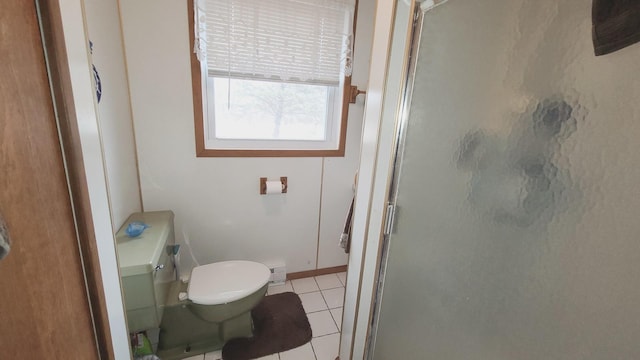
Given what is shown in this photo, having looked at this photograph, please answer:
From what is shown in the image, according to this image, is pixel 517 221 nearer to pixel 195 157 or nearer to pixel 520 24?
pixel 520 24

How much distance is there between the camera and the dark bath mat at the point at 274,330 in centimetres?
161

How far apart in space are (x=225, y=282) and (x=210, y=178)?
0.72 m

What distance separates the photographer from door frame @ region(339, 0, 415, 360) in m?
0.91

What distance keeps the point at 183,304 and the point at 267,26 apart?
5.77 ft

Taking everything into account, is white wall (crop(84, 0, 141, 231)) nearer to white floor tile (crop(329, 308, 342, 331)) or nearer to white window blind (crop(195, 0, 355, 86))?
white window blind (crop(195, 0, 355, 86))

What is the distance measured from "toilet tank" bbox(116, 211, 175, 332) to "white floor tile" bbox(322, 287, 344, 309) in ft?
3.79

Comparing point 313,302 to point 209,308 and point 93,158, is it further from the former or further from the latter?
point 93,158

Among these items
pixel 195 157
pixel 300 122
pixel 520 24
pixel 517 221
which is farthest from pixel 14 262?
pixel 300 122

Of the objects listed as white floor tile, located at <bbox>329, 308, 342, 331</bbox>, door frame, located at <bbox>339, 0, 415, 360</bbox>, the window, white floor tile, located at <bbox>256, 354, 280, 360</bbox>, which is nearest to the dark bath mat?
white floor tile, located at <bbox>256, 354, 280, 360</bbox>

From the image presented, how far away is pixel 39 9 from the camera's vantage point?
54 cm

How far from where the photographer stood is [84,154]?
26.7 inches

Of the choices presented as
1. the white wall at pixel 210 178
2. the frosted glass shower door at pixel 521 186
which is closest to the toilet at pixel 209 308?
the white wall at pixel 210 178

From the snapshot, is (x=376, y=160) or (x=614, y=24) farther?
(x=376, y=160)

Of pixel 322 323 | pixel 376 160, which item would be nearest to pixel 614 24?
pixel 376 160
